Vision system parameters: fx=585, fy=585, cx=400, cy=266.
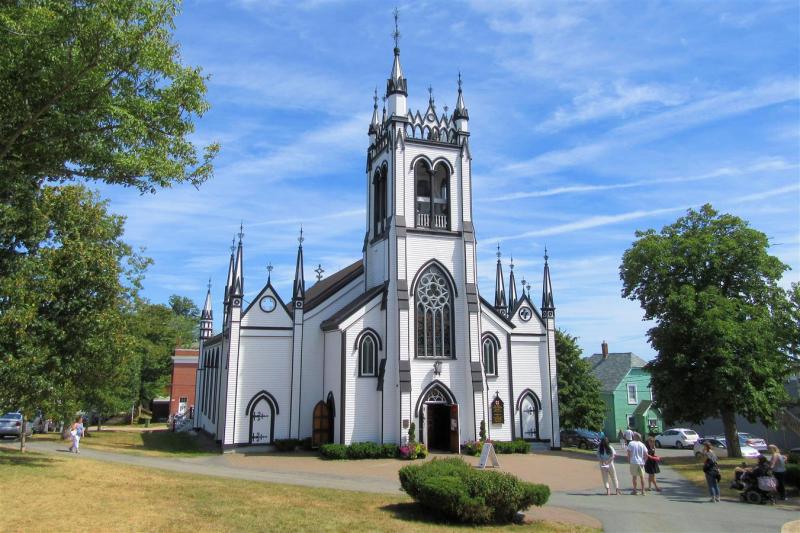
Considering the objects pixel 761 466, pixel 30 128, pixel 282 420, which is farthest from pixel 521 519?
pixel 282 420

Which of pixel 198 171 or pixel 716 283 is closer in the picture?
pixel 198 171

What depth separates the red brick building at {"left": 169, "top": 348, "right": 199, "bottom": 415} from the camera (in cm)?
5928

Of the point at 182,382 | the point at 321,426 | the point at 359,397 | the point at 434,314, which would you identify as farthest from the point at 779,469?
the point at 182,382

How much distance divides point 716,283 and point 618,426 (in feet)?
96.7

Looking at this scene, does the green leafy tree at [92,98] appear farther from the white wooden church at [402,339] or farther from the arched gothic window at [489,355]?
the arched gothic window at [489,355]

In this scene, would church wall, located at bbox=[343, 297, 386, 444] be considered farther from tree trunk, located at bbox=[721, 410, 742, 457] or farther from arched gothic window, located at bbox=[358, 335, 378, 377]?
tree trunk, located at bbox=[721, 410, 742, 457]

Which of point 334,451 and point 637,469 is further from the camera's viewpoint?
point 334,451

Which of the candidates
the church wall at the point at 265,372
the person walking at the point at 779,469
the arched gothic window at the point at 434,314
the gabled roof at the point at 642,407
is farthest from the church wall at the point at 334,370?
the gabled roof at the point at 642,407

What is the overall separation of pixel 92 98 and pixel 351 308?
61.2 feet

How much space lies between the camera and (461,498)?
39.9 feet

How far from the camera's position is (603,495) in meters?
17.4

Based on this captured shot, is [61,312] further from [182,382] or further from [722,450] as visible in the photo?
[182,382]

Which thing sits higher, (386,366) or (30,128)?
(30,128)

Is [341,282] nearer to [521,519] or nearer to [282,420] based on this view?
[282,420]
